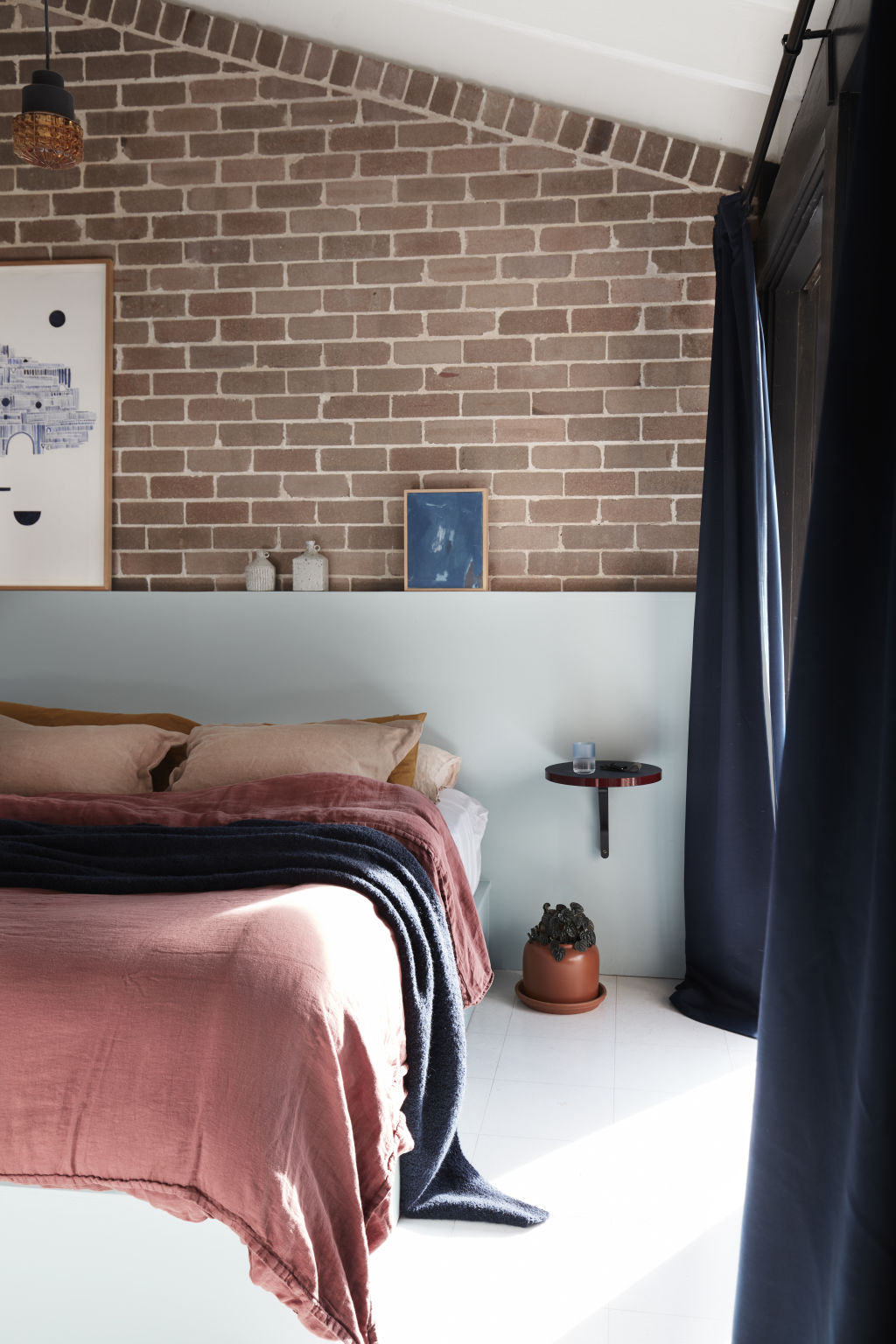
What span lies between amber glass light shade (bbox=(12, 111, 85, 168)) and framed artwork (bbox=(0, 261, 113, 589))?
88cm

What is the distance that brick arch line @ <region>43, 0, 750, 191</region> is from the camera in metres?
3.41

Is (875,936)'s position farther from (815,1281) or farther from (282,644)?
(282,644)

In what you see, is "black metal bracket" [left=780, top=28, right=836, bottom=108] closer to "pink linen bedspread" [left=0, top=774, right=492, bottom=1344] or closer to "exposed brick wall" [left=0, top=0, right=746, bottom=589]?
"exposed brick wall" [left=0, top=0, right=746, bottom=589]

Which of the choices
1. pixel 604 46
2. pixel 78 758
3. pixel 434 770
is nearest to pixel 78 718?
pixel 78 758

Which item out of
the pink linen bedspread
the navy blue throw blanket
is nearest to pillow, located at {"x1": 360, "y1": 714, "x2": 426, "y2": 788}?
the navy blue throw blanket

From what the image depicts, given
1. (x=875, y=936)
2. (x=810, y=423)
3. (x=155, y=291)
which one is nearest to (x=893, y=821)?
(x=875, y=936)

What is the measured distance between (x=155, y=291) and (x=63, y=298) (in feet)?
1.14

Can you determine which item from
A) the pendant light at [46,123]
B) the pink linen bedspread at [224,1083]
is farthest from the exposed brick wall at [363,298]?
the pink linen bedspread at [224,1083]

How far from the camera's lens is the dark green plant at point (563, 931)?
10.2ft

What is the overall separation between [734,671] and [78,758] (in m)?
1.94

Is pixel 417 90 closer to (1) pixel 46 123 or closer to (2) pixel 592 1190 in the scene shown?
(1) pixel 46 123

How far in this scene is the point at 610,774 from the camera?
323 cm

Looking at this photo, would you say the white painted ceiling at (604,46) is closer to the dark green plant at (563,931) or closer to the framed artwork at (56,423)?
the framed artwork at (56,423)

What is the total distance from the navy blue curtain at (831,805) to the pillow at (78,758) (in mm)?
2352
